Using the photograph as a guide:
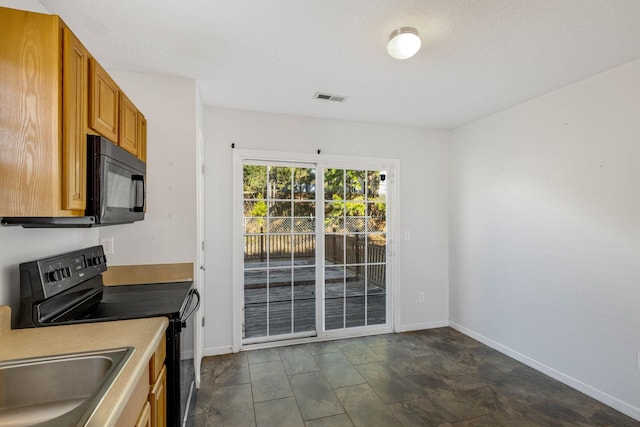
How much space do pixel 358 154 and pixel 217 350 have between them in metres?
2.59

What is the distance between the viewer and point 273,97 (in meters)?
2.85

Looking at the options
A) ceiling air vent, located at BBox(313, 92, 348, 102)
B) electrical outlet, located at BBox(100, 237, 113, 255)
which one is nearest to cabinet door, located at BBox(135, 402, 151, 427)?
electrical outlet, located at BBox(100, 237, 113, 255)

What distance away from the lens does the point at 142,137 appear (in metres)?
2.22

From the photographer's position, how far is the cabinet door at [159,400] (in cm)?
135

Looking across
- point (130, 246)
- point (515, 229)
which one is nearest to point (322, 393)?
point (130, 246)

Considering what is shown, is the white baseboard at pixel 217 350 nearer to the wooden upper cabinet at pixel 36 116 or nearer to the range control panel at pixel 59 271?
the range control panel at pixel 59 271

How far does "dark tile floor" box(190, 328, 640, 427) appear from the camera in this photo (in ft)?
6.97

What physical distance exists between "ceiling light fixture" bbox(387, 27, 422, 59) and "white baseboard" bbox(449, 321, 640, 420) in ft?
9.39

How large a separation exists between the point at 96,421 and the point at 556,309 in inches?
127

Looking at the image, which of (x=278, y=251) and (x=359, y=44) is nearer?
(x=359, y=44)

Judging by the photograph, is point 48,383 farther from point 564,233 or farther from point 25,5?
point 564,233

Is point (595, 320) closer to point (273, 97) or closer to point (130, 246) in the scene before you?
point (273, 97)

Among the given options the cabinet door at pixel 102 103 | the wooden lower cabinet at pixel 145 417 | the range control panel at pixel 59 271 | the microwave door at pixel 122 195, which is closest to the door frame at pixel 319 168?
the microwave door at pixel 122 195

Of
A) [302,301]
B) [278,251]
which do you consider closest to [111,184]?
[278,251]
